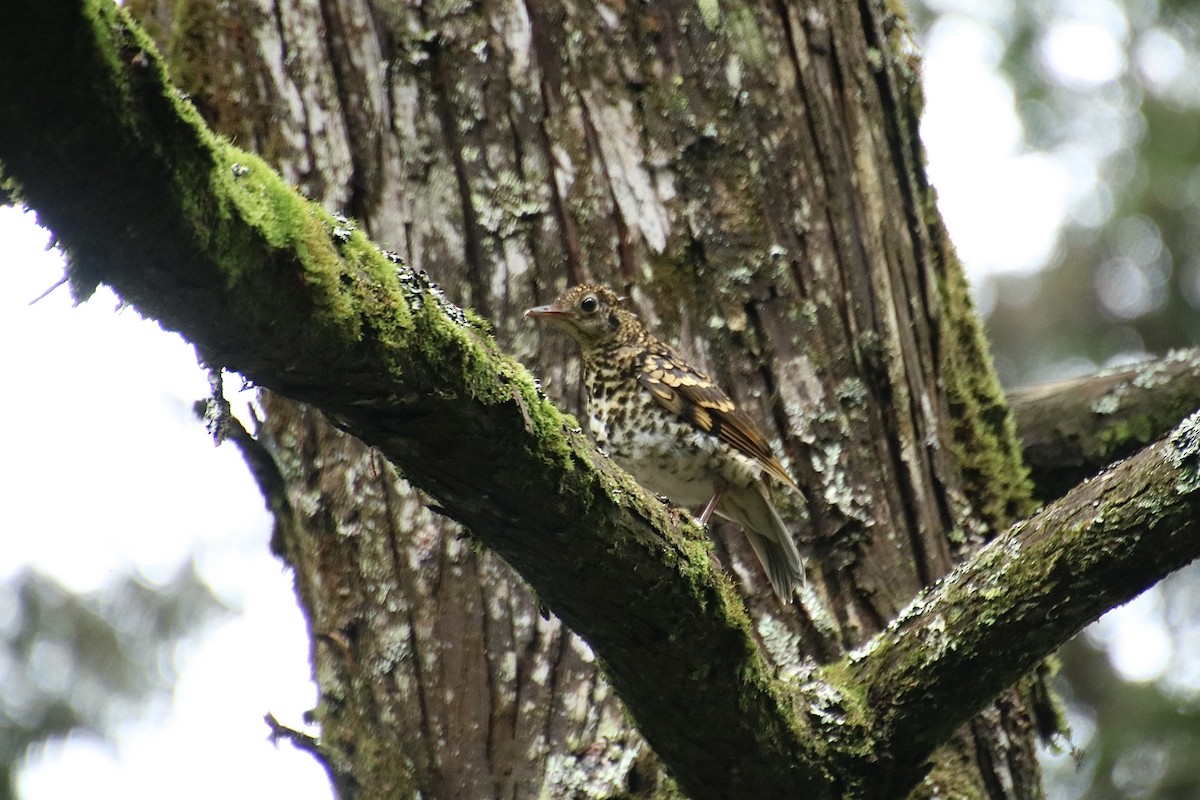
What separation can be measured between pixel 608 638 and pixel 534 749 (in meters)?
1.07

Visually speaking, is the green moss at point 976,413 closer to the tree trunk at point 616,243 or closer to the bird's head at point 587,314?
the tree trunk at point 616,243

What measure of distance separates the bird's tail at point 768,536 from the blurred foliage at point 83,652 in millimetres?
4968

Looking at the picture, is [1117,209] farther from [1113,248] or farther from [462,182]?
[462,182]

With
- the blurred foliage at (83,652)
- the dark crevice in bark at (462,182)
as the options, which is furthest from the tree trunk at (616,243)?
the blurred foliage at (83,652)

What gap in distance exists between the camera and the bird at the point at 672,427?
147 inches

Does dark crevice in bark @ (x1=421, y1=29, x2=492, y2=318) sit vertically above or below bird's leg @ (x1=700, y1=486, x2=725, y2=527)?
above

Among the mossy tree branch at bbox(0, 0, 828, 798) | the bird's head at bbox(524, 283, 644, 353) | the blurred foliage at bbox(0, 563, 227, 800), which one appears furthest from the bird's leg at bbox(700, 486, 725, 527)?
the blurred foliage at bbox(0, 563, 227, 800)

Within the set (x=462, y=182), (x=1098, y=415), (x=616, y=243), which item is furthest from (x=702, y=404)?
(x=1098, y=415)

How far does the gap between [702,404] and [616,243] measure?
63cm

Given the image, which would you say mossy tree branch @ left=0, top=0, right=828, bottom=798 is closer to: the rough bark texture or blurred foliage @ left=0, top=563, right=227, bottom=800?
the rough bark texture

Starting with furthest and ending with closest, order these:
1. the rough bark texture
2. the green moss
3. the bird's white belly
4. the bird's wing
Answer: the bird's white belly
the green moss
the bird's wing
the rough bark texture

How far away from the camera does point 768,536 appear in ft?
12.4

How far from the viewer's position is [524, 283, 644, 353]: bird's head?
3758mm

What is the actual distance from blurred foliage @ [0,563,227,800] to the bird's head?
489 centimetres
